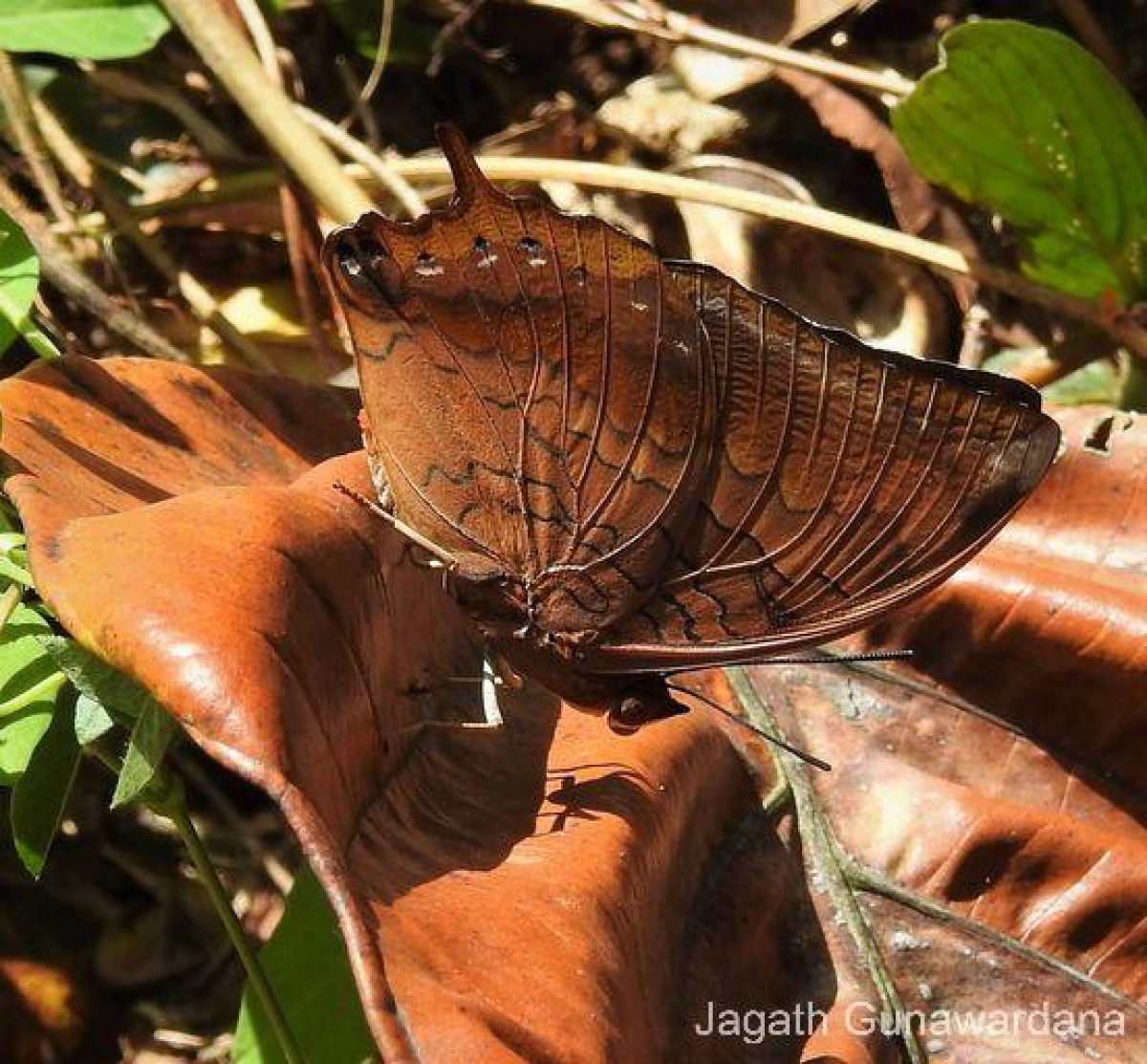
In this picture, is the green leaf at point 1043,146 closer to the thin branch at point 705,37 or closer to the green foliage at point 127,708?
the thin branch at point 705,37

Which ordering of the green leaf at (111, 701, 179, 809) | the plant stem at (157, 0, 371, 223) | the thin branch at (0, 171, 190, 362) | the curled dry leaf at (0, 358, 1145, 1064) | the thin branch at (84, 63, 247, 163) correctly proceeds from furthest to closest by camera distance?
the thin branch at (84, 63, 247, 163)
the plant stem at (157, 0, 371, 223)
the thin branch at (0, 171, 190, 362)
the green leaf at (111, 701, 179, 809)
the curled dry leaf at (0, 358, 1145, 1064)

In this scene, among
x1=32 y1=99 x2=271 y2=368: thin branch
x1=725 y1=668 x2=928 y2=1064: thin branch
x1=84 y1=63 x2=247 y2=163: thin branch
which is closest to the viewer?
x1=725 y1=668 x2=928 y2=1064: thin branch

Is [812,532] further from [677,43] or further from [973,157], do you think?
[677,43]

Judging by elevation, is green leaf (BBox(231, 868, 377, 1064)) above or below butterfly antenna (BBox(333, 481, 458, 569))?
below

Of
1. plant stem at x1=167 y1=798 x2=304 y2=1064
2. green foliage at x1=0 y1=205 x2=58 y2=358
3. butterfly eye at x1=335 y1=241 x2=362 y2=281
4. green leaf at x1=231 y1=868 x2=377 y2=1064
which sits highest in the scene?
green foliage at x1=0 y1=205 x2=58 y2=358

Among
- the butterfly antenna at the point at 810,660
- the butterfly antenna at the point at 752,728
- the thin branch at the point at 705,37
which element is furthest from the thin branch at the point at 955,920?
the thin branch at the point at 705,37

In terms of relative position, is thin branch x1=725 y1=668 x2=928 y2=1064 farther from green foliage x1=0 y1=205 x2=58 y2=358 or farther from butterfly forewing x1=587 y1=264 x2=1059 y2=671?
green foliage x1=0 y1=205 x2=58 y2=358

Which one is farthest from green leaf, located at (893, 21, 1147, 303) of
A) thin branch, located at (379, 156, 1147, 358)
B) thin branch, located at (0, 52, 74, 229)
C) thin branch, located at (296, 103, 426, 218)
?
thin branch, located at (0, 52, 74, 229)
